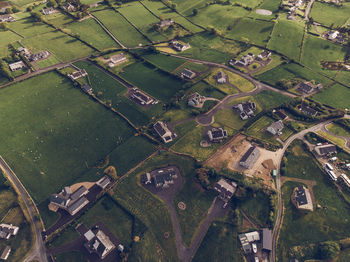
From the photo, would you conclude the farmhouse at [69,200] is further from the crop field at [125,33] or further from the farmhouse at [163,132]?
the crop field at [125,33]

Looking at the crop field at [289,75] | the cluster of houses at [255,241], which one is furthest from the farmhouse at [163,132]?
the crop field at [289,75]

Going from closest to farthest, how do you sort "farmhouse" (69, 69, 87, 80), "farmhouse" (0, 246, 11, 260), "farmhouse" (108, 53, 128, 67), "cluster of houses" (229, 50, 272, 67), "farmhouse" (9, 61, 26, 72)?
"farmhouse" (0, 246, 11, 260), "farmhouse" (69, 69, 87, 80), "farmhouse" (9, 61, 26, 72), "farmhouse" (108, 53, 128, 67), "cluster of houses" (229, 50, 272, 67)

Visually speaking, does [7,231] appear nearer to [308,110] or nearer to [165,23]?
[308,110]

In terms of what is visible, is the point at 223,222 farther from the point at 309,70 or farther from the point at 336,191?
the point at 309,70

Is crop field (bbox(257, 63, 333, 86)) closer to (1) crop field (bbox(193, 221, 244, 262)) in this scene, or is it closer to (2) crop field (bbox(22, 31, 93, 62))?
(1) crop field (bbox(193, 221, 244, 262))

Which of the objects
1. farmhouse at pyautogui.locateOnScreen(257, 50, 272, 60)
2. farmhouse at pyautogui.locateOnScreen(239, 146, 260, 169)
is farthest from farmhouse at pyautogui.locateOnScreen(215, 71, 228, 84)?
farmhouse at pyautogui.locateOnScreen(239, 146, 260, 169)

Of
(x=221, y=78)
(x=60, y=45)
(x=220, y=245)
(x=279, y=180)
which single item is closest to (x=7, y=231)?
(x=220, y=245)

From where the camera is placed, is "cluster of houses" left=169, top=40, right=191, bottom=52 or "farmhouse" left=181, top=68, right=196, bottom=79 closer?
"farmhouse" left=181, top=68, right=196, bottom=79
